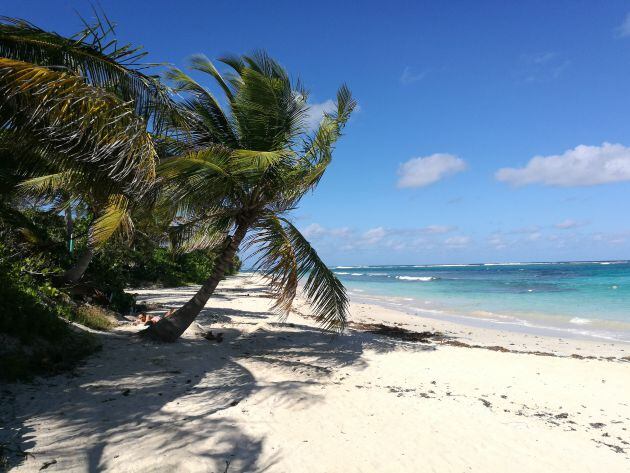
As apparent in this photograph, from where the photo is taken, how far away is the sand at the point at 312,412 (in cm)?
390

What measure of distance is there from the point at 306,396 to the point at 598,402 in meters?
4.31

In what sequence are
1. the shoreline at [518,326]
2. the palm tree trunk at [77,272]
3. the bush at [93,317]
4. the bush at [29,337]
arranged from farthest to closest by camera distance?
the shoreline at [518,326]
the palm tree trunk at [77,272]
the bush at [93,317]
the bush at [29,337]

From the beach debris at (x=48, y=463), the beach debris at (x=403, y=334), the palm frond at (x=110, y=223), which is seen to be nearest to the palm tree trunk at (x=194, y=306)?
the palm frond at (x=110, y=223)

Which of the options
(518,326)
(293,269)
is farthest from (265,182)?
(518,326)

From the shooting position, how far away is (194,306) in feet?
26.8

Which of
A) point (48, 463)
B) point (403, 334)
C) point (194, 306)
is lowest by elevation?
point (403, 334)

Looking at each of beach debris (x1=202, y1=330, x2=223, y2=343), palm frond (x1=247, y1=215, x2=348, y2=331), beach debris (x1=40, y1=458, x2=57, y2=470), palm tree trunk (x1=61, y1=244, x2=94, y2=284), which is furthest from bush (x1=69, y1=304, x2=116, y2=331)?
beach debris (x1=40, y1=458, x2=57, y2=470)

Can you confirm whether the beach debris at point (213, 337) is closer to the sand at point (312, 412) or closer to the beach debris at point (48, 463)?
the sand at point (312, 412)

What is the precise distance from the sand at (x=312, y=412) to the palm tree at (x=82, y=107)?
242cm

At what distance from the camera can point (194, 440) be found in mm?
4055

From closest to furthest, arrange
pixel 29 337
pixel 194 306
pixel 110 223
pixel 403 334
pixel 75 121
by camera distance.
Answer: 1. pixel 75 121
2. pixel 29 337
3. pixel 110 223
4. pixel 194 306
5. pixel 403 334

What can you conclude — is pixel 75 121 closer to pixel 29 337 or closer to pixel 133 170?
pixel 133 170

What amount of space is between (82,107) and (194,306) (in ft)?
16.2

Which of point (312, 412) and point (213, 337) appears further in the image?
point (213, 337)
